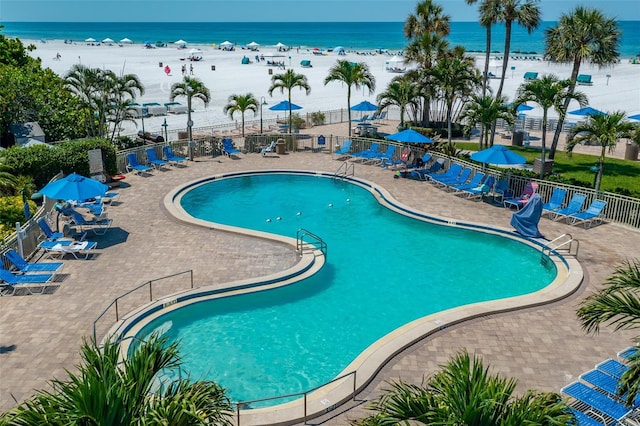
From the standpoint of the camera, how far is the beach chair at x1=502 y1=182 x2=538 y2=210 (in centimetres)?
2159

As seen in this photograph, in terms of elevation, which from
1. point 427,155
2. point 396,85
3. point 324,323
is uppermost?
point 396,85

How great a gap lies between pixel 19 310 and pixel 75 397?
9.50 meters

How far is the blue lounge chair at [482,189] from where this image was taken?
74.4ft

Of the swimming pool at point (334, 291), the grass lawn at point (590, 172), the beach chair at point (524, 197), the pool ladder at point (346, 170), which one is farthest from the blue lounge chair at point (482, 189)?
the pool ladder at point (346, 170)

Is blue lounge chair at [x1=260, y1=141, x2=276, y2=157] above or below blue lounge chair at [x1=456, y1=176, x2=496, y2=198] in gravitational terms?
above

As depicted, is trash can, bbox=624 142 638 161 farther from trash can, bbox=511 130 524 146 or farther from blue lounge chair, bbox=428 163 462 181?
blue lounge chair, bbox=428 163 462 181

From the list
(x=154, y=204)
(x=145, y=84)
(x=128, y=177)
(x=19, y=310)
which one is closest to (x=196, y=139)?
(x=128, y=177)

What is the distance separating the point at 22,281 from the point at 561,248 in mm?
15641

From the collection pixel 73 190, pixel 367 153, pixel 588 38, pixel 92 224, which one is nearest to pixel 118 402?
pixel 73 190

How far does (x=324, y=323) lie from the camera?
1395 centimetres

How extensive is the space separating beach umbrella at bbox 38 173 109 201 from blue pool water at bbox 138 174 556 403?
4385 mm

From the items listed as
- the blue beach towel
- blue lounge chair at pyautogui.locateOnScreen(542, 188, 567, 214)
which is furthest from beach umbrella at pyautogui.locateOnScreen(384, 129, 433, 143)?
the blue beach towel

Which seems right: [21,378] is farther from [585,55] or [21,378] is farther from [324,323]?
[585,55]

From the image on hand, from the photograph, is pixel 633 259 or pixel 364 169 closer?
pixel 633 259
